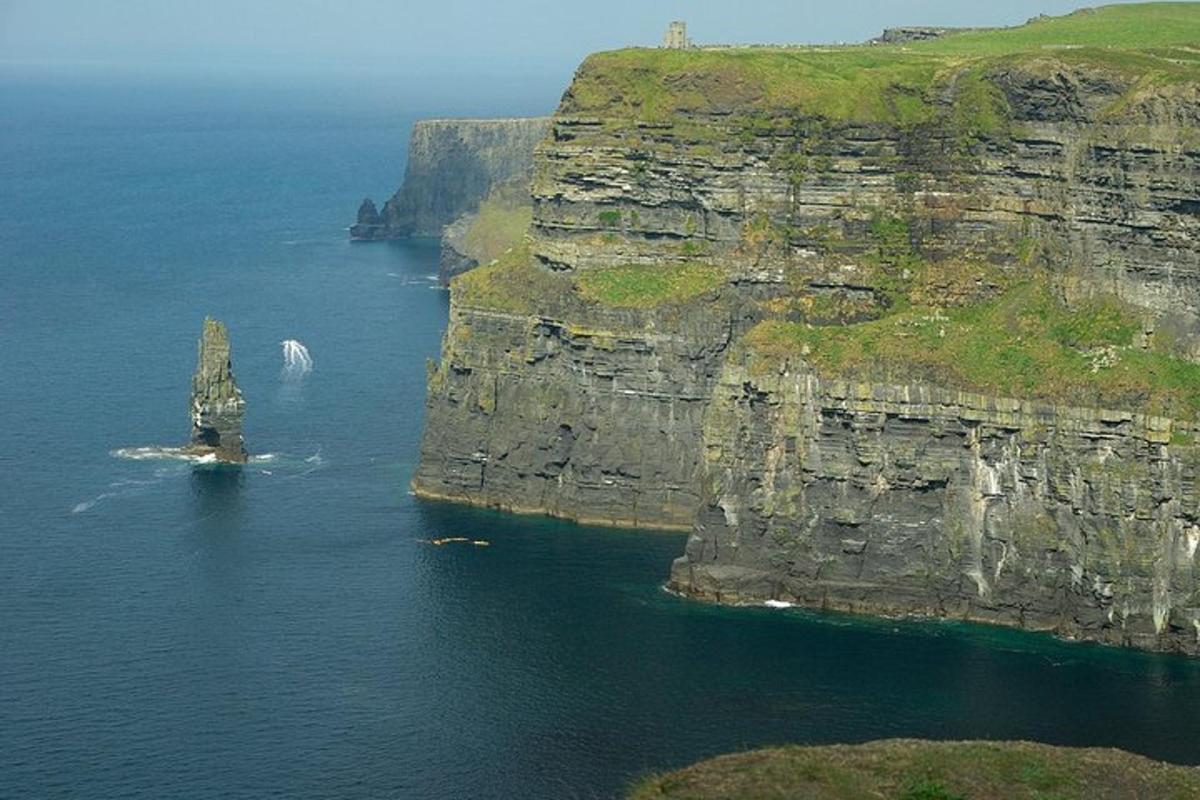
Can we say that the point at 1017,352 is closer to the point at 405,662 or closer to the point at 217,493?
the point at 405,662

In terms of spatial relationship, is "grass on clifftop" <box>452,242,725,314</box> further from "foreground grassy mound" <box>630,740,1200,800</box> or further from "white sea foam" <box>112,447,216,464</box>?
"foreground grassy mound" <box>630,740,1200,800</box>

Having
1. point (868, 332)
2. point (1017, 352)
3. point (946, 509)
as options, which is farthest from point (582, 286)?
point (946, 509)

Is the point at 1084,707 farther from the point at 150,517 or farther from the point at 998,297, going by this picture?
the point at 150,517

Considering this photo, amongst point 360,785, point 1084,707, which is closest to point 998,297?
point 1084,707

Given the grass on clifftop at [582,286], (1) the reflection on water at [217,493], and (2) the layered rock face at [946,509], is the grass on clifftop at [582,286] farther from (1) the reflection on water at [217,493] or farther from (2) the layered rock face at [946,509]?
(1) the reflection on water at [217,493]

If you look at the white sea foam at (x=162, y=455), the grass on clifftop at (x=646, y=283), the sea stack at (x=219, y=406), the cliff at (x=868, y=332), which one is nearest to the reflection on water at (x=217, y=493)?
the white sea foam at (x=162, y=455)

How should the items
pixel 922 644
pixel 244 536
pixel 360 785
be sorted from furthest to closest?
pixel 244 536, pixel 922 644, pixel 360 785
